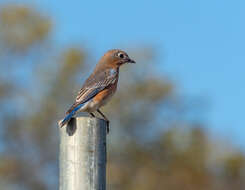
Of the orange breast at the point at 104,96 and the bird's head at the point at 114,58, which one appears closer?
the orange breast at the point at 104,96

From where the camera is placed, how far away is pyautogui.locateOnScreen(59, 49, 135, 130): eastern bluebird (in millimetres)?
9609

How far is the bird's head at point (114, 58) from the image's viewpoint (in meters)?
11.1

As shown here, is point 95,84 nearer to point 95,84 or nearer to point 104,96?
point 95,84

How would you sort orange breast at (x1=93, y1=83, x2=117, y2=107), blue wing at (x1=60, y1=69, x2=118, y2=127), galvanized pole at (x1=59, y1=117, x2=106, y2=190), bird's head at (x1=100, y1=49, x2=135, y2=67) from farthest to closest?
bird's head at (x1=100, y1=49, x2=135, y2=67)
orange breast at (x1=93, y1=83, x2=117, y2=107)
blue wing at (x1=60, y1=69, x2=118, y2=127)
galvanized pole at (x1=59, y1=117, x2=106, y2=190)

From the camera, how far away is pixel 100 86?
10055mm

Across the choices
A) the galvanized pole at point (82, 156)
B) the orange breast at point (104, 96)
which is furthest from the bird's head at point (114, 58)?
the galvanized pole at point (82, 156)

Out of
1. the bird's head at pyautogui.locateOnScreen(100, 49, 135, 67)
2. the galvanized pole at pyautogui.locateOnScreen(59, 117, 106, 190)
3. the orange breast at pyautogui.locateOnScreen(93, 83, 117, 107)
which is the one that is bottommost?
the galvanized pole at pyautogui.locateOnScreen(59, 117, 106, 190)

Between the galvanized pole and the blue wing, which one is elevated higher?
the blue wing

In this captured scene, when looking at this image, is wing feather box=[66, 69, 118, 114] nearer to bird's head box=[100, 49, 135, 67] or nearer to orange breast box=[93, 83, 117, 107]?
orange breast box=[93, 83, 117, 107]

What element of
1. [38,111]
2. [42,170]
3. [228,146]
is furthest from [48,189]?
[228,146]

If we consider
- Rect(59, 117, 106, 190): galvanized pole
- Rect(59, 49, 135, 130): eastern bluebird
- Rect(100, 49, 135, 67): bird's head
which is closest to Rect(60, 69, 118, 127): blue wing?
Rect(59, 49, 135, 130): eastern bluebird

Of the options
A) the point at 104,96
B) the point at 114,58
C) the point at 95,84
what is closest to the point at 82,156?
the point at 104,96

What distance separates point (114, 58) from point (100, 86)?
1215 mm

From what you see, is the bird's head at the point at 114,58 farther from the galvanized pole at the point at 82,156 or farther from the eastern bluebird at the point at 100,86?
the galvanized pole at the point at 82,156
